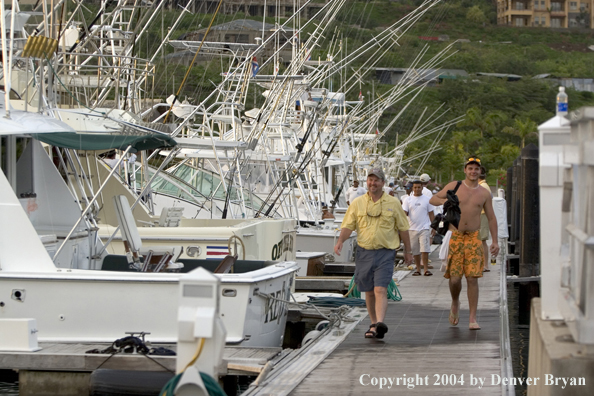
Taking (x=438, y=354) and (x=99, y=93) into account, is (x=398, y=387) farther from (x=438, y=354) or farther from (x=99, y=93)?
(x=99, y=93)

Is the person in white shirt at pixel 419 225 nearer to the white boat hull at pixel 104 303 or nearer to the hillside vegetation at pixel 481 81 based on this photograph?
the white boat hull at pixel 104 303

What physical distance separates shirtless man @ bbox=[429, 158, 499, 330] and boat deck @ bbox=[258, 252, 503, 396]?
578mm

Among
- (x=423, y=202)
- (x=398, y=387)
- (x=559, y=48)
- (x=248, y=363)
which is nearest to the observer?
(x=398, y=387)

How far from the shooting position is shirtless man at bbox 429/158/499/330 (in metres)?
8.20

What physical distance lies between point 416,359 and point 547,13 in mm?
159559

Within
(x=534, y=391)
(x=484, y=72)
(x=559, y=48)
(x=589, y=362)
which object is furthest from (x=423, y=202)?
(x=559, y=48)

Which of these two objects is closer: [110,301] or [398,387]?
[398,387]

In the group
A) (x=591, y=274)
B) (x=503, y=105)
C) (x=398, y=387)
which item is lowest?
(x=398, y=387)

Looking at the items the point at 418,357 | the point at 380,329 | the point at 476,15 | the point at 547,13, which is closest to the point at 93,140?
the point at 380,329

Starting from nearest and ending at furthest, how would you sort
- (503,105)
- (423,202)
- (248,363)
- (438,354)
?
(248,363), (438,354), (423,202), (503,105)

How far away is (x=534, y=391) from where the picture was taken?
531 centimetres

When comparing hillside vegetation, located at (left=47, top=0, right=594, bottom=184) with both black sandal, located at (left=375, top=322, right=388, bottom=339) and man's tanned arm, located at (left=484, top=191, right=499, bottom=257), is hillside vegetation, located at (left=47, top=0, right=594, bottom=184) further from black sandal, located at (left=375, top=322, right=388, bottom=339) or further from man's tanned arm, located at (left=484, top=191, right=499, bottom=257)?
black sandal, located at (left=375, top=322, right=388, bottom=339)

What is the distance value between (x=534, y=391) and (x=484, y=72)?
387ft

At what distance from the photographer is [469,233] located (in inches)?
323
